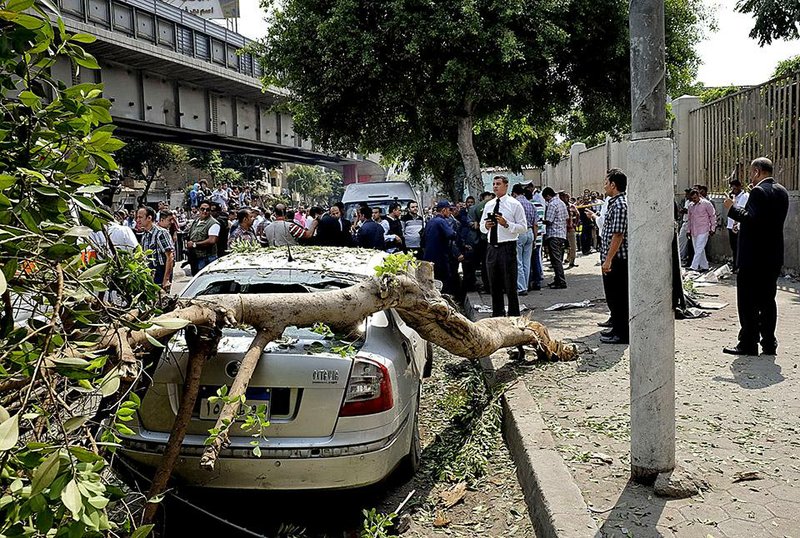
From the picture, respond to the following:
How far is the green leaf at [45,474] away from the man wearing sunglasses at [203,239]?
1012 cm

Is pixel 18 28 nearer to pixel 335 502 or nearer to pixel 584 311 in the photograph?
pixel 335 502

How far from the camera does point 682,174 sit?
20.0 m

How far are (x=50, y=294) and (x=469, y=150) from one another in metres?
14.5

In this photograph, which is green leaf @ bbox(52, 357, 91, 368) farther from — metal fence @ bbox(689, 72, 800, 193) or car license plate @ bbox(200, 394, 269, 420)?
metal fence @ bbox(689, 72, 800, 193)

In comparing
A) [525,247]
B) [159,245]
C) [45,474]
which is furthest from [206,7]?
[45,474]

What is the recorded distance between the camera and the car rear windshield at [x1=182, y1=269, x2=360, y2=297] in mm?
5219

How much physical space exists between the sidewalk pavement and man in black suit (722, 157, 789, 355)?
1.32ft

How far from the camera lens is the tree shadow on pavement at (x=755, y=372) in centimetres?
650

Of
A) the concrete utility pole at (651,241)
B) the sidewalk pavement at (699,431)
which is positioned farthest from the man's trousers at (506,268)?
the concrete utility pole at (651,241)

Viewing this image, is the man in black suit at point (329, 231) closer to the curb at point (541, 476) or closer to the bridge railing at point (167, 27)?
the bridge railing at point (167, 27)

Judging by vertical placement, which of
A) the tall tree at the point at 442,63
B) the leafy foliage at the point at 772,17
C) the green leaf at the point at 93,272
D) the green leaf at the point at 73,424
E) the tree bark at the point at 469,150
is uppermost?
the leafy foliage at the point at 772,17

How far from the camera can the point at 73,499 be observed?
210 centimetres

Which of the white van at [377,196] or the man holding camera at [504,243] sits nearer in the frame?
the man holding camera at [504,243]

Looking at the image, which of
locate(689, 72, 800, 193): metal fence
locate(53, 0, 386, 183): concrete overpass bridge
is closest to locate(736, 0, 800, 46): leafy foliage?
locate(689, 72, 800, 193): metal fence
